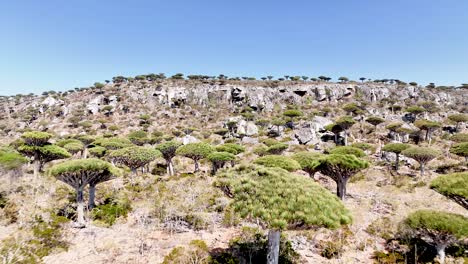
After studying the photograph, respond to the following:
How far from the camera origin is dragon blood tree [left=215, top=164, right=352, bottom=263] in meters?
8.78

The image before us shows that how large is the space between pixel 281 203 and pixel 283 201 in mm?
110

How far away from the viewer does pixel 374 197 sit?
76.7 feet

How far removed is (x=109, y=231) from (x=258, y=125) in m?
50.8

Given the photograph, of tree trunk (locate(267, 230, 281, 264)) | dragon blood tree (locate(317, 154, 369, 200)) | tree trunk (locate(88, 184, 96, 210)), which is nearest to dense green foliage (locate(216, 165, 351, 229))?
tree trunk (locate(267, 230, 281, 264))

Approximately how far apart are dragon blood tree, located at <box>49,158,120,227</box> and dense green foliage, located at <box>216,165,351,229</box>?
10.6 meters

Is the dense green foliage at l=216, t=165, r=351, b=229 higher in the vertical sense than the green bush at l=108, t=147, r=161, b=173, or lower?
higher

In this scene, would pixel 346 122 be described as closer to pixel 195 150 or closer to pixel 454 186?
pixel 195 150

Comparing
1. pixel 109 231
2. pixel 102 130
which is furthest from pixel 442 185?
pixel 102 130

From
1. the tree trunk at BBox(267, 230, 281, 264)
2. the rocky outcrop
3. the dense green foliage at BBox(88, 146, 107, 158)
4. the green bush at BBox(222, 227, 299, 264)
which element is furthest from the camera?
the rocky outcrop

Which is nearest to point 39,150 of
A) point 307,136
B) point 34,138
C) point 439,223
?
point 34,138

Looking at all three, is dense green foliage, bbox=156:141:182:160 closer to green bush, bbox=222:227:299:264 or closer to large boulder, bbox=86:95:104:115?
green bush, bbox=222:227:299:264

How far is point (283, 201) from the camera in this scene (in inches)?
357

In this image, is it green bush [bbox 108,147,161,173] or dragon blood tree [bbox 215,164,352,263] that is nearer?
dragon blood tree [bbox 215,164,352,263]

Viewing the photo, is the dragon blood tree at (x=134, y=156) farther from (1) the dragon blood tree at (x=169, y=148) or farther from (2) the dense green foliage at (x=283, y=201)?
(2) the dense green foliage at (x=283, y=201)
